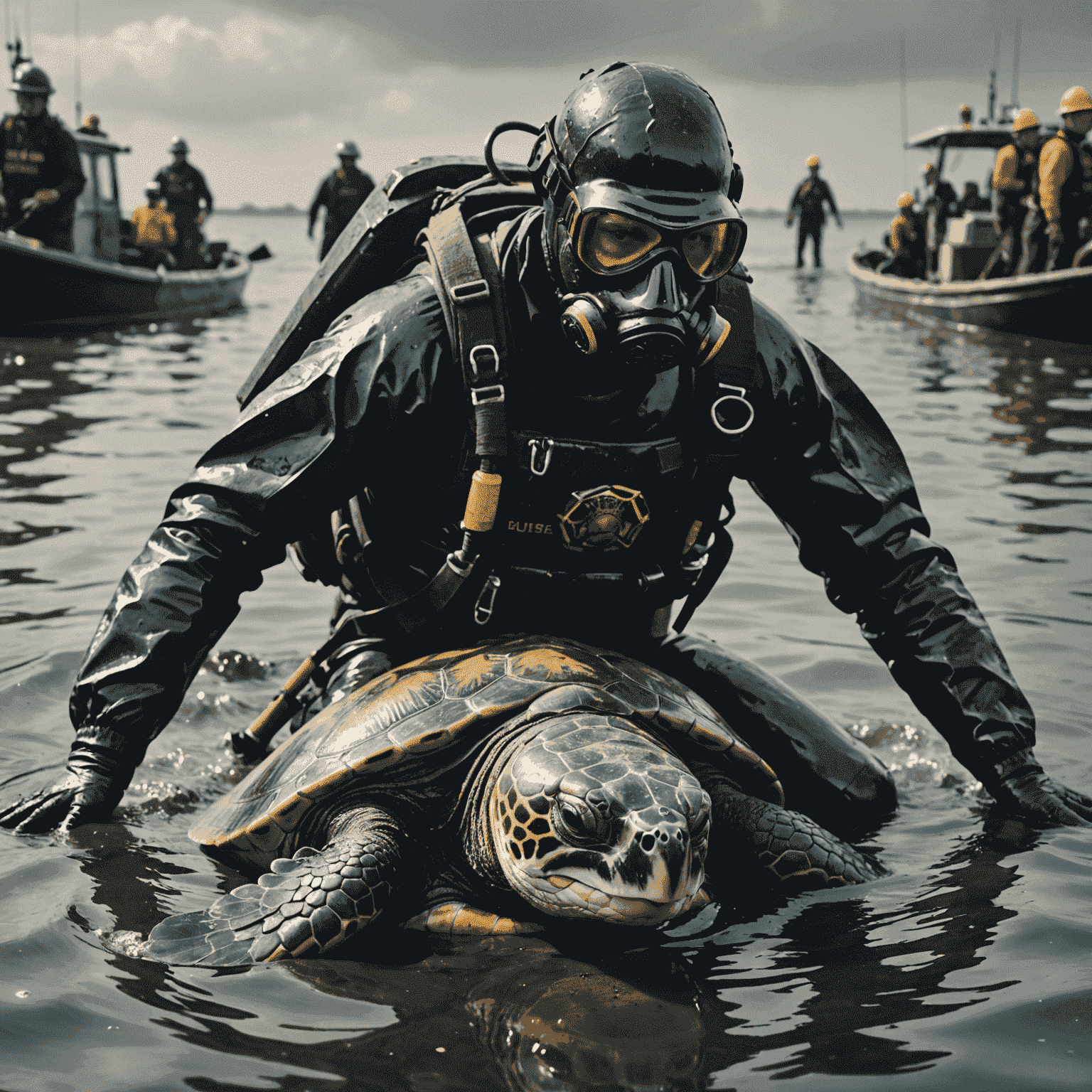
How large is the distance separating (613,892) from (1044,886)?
108 cm

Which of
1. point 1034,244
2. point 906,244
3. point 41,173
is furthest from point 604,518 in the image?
point 906,244

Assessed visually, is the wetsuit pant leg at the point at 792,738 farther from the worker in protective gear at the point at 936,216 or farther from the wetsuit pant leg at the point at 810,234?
the wetsuit pant leg at the point at 810,234

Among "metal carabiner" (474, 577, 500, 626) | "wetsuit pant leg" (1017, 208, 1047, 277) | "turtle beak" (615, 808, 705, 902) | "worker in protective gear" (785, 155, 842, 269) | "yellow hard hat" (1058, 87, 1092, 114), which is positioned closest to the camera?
"turtle beak" (615, 808, 705, 902)

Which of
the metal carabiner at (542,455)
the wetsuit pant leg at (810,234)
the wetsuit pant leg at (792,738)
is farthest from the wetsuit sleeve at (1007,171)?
the metal carabiner at (542,455)

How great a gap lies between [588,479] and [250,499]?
0.78m

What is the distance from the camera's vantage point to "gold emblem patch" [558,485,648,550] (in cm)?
291

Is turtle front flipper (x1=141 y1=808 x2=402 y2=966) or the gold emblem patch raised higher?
the gold emblem patch

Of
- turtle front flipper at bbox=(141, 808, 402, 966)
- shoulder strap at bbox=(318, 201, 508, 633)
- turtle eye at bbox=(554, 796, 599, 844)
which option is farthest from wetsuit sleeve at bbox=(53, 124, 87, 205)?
turtle eye at bbox=(554, 796, 599, 844)

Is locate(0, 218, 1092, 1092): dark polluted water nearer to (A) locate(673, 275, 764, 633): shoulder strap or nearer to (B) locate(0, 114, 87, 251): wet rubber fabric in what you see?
(A) locate(673, 275, 764, 633): shoulder strap

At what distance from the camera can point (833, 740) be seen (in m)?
3.44

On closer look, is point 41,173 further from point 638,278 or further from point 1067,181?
point 638,278

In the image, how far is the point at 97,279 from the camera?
15.5 metres

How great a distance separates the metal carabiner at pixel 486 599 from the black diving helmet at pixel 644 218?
63cm

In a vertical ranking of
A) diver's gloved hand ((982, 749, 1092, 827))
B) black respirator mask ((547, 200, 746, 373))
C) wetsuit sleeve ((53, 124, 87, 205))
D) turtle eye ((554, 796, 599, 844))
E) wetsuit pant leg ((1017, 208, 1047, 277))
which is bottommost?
diver's gloved hand ((982, 749, 1092, 827))
